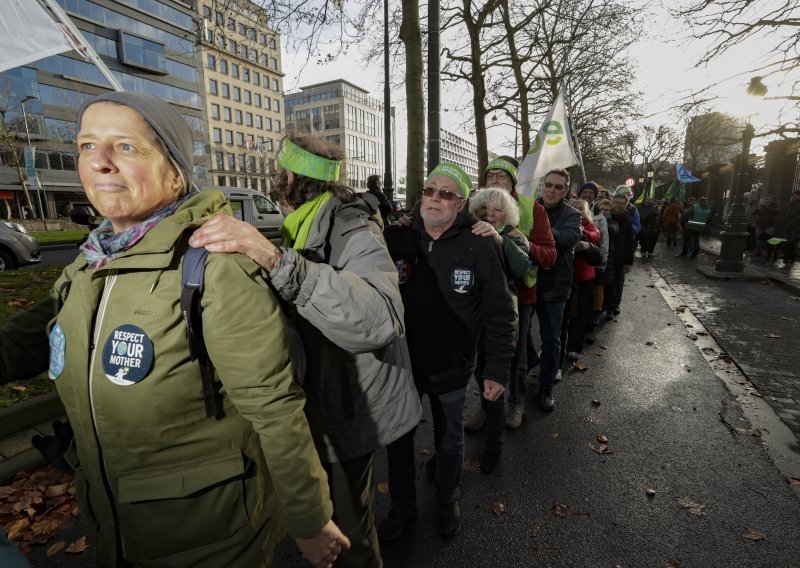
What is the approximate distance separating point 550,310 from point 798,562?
2.35 m

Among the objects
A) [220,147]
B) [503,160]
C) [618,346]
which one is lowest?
[618,346]

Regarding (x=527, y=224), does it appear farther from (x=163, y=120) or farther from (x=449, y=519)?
(x=163, y=120)

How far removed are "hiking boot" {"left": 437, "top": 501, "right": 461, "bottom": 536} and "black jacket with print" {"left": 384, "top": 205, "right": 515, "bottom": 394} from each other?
2.43 feet

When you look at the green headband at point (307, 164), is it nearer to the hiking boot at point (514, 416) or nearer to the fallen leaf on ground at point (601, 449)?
the hiking boot at point (514, 416)

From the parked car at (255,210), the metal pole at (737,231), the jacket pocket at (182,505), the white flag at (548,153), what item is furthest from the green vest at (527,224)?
the parked car at (255,210)

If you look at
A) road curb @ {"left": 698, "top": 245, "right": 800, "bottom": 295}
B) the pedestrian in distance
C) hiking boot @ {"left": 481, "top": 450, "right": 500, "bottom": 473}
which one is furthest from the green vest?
road curb @ {"left": 698, "top": 245, "right": 800, "bottom": 295}

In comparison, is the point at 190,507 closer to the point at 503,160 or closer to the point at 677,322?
the point at 503,160

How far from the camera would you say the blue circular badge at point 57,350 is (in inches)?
51.7

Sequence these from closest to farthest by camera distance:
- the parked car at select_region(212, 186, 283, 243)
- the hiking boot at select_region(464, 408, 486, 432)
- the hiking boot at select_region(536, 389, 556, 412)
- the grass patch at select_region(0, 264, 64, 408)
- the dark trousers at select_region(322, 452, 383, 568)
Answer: the dark trousers at select_region(322, 452, 383, 568) < the grass patch at select_region(0, 264, 64, 408) < the hiking boot at select_region(464, 408, 486, 432) < the hiking boot at select_region(536, 389, 556, 412) < the parked car at select_region(212, 186, 283, 243)

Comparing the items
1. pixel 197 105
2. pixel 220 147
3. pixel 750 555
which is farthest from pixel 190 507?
pixel 220 147

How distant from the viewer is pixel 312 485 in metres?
1.28

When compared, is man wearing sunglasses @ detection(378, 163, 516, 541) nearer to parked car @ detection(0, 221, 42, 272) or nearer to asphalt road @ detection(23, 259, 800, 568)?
asphalt road @ detection(23, 259, 800, 568)

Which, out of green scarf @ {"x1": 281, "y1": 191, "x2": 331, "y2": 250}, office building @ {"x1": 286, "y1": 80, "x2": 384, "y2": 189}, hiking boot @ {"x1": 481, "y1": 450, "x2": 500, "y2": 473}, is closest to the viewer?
green scarf @ {"x1": 281, "y1": 191, "x2": 331, "y2": 250}

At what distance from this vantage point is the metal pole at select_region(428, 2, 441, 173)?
572 cm
